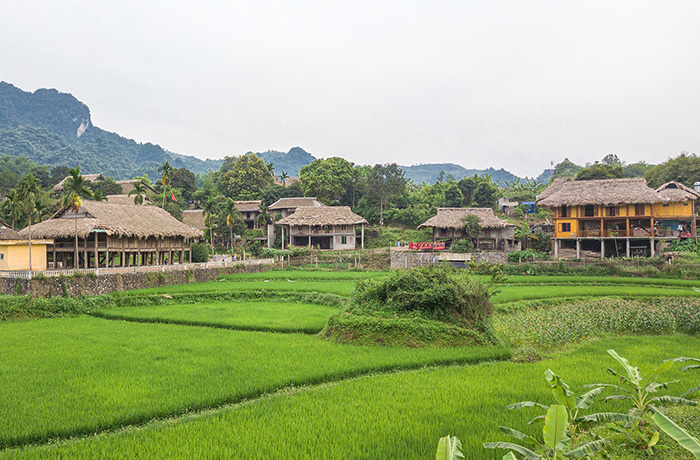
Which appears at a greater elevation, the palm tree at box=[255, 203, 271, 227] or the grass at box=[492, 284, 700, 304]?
the palm tree at box=[255, 203, 271, 227]

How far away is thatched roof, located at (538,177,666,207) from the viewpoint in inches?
1217

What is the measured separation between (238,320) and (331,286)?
27.9 feet

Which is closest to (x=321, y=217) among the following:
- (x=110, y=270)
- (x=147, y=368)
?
(x=110, y=270)

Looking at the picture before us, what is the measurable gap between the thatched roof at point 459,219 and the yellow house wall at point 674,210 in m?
10.7

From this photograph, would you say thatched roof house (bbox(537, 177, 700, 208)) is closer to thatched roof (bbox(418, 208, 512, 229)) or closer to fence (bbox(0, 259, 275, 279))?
thatched roof (bbox(418, 208, 512, 229))

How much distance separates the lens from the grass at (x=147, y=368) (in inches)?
247

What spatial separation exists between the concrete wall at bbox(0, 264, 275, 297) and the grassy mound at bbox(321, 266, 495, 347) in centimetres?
1315

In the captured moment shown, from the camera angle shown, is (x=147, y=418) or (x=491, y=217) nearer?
(x=147, y=418)

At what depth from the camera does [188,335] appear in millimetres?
12352

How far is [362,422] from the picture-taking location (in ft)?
19.4

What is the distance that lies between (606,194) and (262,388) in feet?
108

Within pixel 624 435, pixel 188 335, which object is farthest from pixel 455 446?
pixel 188 335

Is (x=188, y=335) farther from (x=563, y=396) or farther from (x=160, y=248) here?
(x=160, y=248)

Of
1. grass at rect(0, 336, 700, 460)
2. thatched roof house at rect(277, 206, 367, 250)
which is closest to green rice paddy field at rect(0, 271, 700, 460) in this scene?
grass at rect(0, 336, 700, 460)
